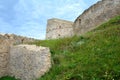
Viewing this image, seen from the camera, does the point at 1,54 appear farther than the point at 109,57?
Yes

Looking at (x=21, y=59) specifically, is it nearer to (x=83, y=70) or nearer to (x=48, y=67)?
(x=48, y=67)

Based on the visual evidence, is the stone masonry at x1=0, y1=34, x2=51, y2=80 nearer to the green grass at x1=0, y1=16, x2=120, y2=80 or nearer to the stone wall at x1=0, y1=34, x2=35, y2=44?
the stone wall at x1=0, y1=34, x2=35, y2=44

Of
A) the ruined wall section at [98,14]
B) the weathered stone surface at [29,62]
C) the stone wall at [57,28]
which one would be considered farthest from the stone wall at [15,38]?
the stone wall at [57,28]

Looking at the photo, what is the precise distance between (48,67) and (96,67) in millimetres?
2580

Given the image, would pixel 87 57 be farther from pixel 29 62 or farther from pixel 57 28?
pixel 57 28

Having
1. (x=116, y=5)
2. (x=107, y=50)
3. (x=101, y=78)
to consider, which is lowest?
(x=101, y=78)

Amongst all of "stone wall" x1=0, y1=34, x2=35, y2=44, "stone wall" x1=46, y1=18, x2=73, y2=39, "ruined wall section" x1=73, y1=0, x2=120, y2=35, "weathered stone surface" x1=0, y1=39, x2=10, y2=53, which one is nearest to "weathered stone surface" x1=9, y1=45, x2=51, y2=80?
"weathered stone surface" x1=0, y1=39, x2=10, y2=53

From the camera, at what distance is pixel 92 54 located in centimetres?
1220

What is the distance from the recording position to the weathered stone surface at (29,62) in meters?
12.7

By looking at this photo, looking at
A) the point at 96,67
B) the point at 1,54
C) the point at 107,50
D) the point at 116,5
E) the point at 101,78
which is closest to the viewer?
the point at 101,78

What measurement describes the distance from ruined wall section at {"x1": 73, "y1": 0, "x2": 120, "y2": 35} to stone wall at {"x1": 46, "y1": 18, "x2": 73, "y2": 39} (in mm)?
4505

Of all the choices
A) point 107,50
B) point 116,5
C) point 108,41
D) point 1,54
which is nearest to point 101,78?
point 107,50

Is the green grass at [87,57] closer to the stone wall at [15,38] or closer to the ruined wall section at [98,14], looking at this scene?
the stone wall at [15,38]

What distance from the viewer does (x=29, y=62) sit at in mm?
13070
